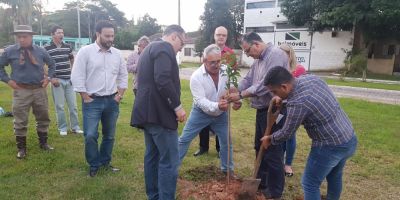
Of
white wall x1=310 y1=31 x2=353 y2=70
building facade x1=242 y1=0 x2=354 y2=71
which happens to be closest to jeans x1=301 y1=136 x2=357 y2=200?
building facade x1=242 y1=0 x2=354 y2=71

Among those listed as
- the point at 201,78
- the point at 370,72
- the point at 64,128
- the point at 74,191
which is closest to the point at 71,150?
the point at 64,128

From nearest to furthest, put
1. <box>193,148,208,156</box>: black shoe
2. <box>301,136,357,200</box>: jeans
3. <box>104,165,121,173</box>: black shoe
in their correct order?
<box>301,136,357,200</box>: jeans → <box>104,165,121,173</box>: black shoe → <box>193,148,208,156</box>: black shoe

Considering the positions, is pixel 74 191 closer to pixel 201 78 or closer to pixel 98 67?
pixel 98 67

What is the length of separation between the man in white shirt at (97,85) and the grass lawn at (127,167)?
0.46m

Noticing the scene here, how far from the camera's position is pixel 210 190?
169 inches

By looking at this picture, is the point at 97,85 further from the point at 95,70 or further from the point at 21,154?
the point at 21,154

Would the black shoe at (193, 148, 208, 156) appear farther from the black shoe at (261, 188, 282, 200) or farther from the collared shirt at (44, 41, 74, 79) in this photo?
the collared shirt at (44, 41, 74, 79)

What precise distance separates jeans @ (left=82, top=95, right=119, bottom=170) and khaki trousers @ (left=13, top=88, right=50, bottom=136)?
1.30m

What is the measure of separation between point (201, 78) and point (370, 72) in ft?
89.2

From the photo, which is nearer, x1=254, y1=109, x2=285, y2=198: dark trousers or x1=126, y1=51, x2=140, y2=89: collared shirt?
x1=254, y1=109, x2=285, y2=198: dark trousers

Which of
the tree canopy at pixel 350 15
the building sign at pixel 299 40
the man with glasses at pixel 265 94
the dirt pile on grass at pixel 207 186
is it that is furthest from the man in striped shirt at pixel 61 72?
the building sign at pixel 299 40

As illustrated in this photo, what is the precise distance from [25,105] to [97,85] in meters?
1.46

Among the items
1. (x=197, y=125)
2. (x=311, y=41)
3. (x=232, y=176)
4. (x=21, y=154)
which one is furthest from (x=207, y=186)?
(x=311, y=41)

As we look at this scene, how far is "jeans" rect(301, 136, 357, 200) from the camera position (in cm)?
311
